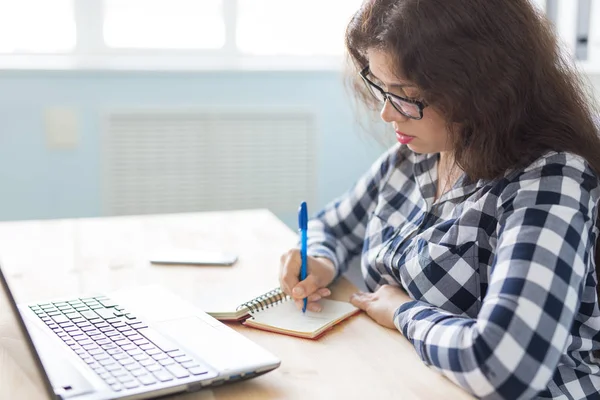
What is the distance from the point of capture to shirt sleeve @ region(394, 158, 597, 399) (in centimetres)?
88

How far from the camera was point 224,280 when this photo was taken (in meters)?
1.33

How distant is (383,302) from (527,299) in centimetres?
29

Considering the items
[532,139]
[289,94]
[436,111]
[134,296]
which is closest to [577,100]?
[532,139]

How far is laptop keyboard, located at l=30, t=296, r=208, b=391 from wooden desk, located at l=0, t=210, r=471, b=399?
1.9 inches

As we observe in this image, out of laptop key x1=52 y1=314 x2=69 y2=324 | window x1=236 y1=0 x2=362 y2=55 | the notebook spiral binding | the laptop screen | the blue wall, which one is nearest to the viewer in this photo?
the laptop screen

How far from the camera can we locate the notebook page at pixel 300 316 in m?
1.11

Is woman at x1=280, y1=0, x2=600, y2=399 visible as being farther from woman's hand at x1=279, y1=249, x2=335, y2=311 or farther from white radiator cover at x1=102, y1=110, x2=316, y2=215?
white radiator cover at x1=102, y1=110, x2=316, y2=215

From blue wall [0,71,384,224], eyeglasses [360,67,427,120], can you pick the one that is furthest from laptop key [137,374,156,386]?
blue wall [0,71,384,224]

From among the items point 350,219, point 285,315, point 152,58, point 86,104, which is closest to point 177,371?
point 285,315

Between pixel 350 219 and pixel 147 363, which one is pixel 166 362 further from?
pixel 350 219

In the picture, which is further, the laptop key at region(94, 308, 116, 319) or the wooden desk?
the laptop key at region(94, 308, 116, 319)

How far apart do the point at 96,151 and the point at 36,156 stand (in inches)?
8.2

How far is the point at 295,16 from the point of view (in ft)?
10.4

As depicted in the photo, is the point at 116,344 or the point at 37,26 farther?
the point at 37,26
